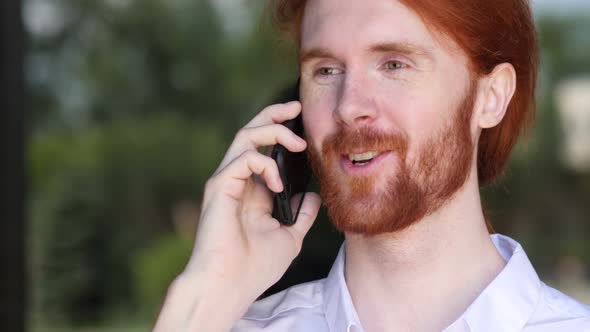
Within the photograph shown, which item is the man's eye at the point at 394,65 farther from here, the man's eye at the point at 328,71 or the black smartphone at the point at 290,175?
the black smartphone at the point at 290,175

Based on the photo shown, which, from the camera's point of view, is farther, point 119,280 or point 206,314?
point 119,280

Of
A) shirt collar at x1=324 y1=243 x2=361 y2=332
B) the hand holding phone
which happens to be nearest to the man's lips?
the hand holding phone

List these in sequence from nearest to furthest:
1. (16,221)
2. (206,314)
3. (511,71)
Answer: (206,314)
(511,71)
(16,221)

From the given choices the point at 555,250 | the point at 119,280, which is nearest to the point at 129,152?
the point at 119,280

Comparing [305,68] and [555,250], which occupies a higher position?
[305,68]

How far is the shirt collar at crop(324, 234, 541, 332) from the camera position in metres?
1.89

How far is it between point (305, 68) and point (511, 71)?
50 centimetres

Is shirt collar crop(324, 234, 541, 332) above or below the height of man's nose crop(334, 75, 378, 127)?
below

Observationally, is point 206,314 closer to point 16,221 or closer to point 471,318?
point 471,318

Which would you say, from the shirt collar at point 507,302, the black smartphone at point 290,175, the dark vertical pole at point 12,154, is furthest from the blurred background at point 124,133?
the shirt collar at point 507,302

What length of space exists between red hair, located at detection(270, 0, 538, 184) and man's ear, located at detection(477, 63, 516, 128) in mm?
24

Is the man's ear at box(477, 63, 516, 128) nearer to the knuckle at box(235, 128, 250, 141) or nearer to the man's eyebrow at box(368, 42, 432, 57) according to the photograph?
the man's eyebrow at box(368, 42, 432, 57)

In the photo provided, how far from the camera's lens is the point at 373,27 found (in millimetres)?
1912

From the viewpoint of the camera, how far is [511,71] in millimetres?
2100
